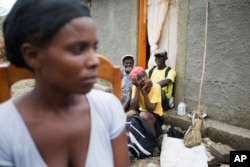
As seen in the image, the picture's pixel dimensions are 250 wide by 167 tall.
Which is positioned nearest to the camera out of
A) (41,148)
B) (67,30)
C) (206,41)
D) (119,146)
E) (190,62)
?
(67,30)

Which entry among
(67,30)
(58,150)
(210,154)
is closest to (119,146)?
(58,150)

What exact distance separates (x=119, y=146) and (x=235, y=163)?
2.73 m

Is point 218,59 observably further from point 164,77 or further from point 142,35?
point 142,35

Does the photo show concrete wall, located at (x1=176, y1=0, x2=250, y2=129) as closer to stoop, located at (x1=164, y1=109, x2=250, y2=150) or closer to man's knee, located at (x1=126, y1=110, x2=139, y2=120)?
stoop, located at (x1=164, y1=109, x2=250, y2=150)

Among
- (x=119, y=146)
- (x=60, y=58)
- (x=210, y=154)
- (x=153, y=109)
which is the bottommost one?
(x=210, y=154)

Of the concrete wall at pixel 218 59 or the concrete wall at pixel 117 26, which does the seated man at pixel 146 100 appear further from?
the concrete wall at pixel 117 26

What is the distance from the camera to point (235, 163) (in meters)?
3.38

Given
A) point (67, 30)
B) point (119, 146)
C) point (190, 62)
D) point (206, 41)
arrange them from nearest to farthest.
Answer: point (67, 30) → point (119, 146) → point (206, 41) → point (190, 62)

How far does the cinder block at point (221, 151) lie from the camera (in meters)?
3.52

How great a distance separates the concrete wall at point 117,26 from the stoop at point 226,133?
198 cm

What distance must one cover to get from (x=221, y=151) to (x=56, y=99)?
3113 mm

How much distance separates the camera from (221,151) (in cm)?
359

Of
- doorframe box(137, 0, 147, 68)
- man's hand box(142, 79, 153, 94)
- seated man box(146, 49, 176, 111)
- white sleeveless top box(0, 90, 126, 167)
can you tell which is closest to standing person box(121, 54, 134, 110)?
seated man box(146, 49, 176, 111)

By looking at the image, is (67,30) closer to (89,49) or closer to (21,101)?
(89,49)
